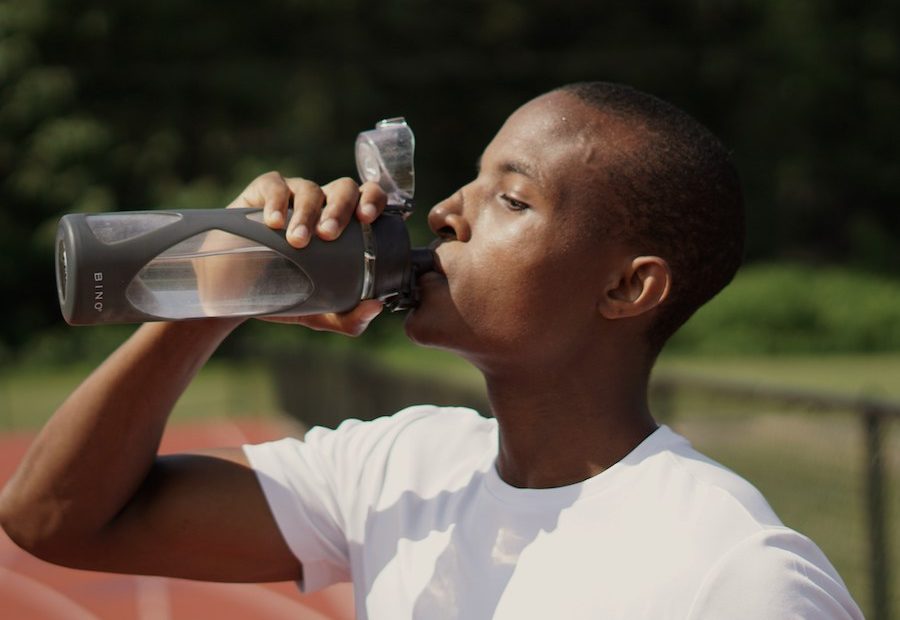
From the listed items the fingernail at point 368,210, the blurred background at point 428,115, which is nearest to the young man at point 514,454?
the fingernail at point 368,210

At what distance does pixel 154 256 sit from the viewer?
1847 millimetres

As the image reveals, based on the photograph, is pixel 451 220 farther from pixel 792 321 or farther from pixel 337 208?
pixel 792 321

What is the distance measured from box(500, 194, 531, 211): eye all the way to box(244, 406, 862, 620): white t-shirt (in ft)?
1.35

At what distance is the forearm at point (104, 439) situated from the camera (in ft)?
7.23

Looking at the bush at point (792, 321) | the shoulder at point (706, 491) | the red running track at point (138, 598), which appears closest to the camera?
the shoulder at point (706, 491)

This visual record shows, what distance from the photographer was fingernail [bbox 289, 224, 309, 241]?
1.89 meters

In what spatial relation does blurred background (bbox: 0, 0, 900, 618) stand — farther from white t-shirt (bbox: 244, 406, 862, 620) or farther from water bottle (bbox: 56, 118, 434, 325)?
water bottle (bbox: 56, 118, 434, 325)

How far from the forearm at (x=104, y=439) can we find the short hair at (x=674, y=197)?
0.70m

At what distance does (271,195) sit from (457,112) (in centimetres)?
3508

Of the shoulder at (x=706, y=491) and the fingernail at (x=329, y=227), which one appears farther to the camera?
the fingernail at (x=329, y=227)

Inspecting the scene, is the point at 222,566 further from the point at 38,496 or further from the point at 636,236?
the point at 636,236

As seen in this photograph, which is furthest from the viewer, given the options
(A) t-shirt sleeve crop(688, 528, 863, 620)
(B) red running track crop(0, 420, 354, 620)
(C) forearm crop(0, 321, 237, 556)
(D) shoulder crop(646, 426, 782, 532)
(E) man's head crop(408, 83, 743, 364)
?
(B) red running track crop(0, 420, 354, 620)

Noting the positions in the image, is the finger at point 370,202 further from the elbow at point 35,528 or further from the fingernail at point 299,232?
the elbow at point 35,528

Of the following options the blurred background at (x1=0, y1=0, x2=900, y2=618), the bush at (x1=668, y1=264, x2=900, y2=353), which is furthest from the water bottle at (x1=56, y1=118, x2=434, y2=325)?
the bush at (x1=668, y1=264, x2=900, y2=353)
